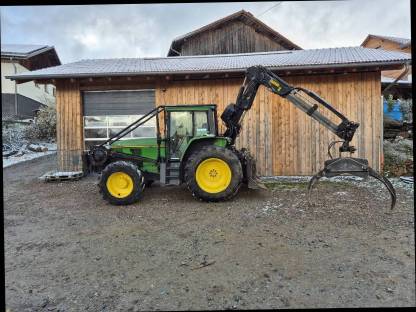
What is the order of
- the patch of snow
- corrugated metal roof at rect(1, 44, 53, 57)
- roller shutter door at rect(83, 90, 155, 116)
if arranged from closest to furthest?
roller shutter door at rect(83, 90, 155, 116) < the patch of snow < corrugated metal roof at rect(1, 44, 53, 57)

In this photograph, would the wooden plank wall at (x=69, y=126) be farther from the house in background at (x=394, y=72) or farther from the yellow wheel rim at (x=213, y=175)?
the house in background at (x=394, y=72)

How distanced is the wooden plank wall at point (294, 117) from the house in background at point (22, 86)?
13278 millimetres

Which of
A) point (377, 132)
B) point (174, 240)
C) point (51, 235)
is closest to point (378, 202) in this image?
point (377, 132)

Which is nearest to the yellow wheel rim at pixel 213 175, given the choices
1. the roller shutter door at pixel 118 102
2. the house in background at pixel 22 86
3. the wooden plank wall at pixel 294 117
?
A: the wooden plank wall at pixel 294 117

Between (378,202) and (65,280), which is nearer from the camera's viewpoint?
(65,280)

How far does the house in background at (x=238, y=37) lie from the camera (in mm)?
13500

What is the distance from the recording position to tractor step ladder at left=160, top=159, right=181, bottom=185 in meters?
5.87

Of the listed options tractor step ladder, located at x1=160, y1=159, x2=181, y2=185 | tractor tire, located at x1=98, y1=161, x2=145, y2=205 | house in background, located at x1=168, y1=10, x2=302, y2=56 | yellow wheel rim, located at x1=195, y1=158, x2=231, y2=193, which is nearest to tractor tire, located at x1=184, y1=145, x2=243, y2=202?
yellow wheel rim, located at x1=195, y1=158, x2=231, y2=193

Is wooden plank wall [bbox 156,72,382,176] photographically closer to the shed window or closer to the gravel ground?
the shed window

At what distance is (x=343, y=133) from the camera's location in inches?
194

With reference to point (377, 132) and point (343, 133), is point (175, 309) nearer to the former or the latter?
point (343, 133)

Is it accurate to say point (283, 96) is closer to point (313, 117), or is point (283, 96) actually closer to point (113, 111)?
point (313, 117)

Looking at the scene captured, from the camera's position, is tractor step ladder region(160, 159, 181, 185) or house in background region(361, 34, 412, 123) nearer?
tractor step ladder region(160, 159, 181, 185)

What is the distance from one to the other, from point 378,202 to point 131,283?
4.76 m
